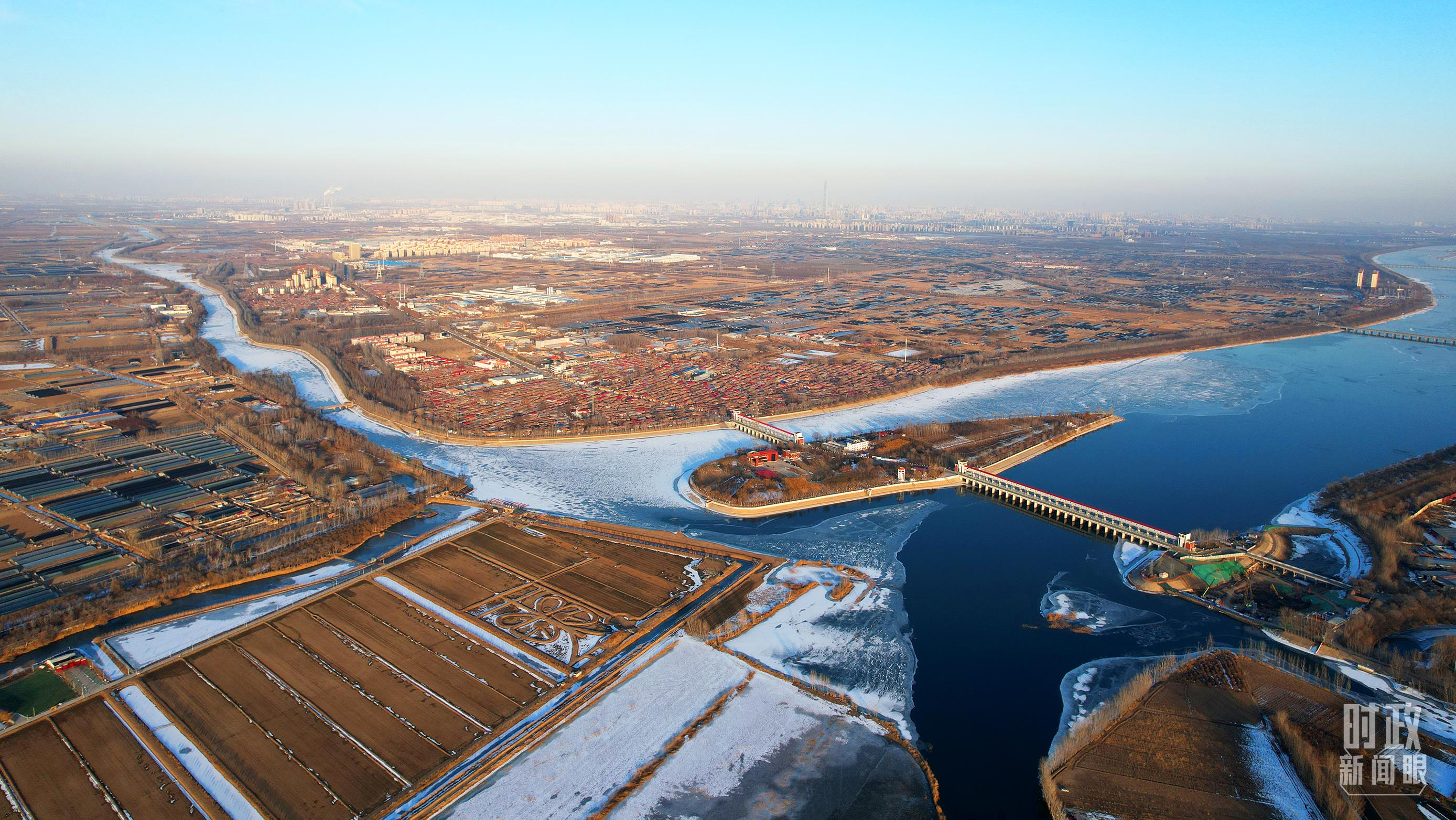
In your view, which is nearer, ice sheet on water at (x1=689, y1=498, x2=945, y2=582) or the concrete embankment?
ice sheet on water at (x1=689, y1=498, x2=945, y2=582)

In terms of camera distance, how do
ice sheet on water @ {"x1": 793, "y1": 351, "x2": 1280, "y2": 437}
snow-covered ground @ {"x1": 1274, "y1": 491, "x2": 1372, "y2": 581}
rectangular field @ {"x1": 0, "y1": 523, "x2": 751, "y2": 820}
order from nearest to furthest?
1. rectangular field @ {"x1": 0, "y1": 523, "x2": 751, "y2": 820}
2. snow-covered ground @ {"x1": 1274, "y1": 491, "x2": 1372, "y2": 581}
3. ice sheet on water @ {"x1": 793, "y1": 351, "x2": 1280, "y2": 437}

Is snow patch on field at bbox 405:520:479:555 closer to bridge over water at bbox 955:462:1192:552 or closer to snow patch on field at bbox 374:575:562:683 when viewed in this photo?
snow patch on field at bbox 374:575:562:683

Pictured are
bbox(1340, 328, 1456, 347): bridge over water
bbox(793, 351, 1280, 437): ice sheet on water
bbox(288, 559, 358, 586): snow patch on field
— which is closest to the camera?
bbox(288, 559, 358, 586): snow patch on field

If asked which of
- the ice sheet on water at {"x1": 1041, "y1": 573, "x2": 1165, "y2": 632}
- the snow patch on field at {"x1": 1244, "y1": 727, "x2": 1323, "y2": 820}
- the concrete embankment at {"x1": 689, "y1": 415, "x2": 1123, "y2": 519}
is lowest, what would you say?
the snow patch on field at {"x1": 1244, "y1": 727, "x2": 1323, "y2": 820}

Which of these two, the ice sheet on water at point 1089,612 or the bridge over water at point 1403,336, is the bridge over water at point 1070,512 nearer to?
the ice sheet on water at point 1089,612

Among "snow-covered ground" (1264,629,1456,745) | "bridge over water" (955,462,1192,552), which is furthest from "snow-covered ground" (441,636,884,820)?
"bridge over water" (955,462,1192,552)

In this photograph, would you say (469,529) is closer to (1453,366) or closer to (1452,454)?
(1452,454)

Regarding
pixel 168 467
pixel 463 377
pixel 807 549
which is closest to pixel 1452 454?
pixel 807 549
